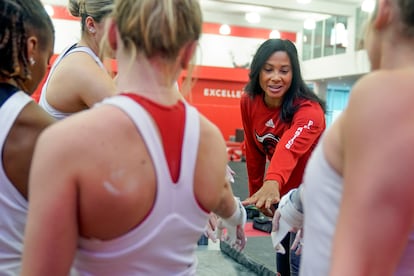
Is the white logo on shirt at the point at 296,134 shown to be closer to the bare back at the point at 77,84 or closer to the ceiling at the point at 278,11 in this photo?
the bare back at the point at 77,84

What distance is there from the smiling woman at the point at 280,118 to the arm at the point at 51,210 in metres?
1.31

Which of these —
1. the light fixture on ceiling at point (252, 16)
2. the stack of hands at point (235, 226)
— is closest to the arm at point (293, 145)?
the stack of hands at point (235, 226)

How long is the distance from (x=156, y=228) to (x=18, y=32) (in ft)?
1.62

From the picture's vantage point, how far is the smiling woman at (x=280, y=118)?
6.90 ft

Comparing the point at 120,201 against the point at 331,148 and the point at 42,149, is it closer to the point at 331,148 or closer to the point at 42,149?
the point at 42,149

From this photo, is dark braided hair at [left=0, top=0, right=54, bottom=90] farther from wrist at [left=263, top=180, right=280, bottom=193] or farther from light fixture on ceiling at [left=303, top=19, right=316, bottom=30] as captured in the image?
light fixture on ceiling at [left=303, top=19, right=316, bottom=30]

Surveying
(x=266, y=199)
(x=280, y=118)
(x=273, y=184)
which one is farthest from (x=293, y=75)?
(x=266, y=199)

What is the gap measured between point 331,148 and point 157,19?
37 cm

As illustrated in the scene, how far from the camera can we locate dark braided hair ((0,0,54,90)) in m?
0.91

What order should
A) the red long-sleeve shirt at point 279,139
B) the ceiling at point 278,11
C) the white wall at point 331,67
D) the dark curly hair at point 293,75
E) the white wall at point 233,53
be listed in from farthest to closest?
1. the white wall at point 233,53
2. the white wall at point 331,67
3. the ceiling at point 278,11
4. the dark curly hair at point 293,75
5. the red long-sleeve shirt at point 279,139

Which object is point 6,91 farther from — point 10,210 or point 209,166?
point 209,166

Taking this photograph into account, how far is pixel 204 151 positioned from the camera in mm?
863

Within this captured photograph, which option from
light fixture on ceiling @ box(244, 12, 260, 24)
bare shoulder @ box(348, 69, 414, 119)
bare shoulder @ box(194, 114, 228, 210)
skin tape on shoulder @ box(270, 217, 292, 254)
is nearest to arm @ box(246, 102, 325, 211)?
skin tape on shoulder @ box(270, 217, 292, 254)

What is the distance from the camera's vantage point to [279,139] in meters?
2.30
